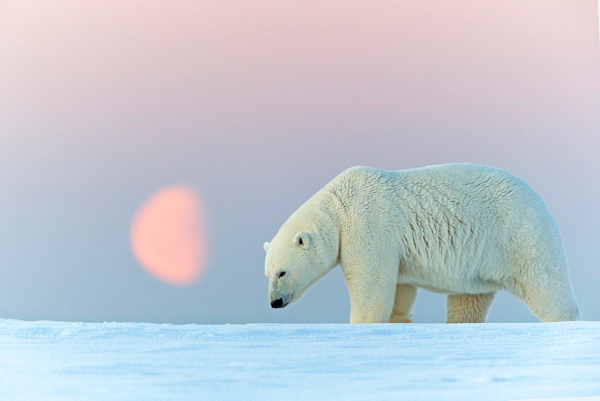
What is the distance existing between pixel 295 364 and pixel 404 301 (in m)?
4.10

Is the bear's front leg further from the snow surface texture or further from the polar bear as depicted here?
the snow surface texture

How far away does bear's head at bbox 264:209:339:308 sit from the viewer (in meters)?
6.37

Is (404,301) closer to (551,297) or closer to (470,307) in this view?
(470,307)

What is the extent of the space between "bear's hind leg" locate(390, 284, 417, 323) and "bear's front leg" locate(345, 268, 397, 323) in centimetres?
88

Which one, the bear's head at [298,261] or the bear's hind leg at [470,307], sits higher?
the bear's head at [298,261]

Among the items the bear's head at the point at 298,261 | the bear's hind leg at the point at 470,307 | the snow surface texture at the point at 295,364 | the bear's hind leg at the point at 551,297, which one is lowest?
the bear's hind leg at the point at 470,307

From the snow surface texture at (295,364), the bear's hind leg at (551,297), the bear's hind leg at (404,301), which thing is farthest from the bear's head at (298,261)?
the snow surface texture at (295,364)

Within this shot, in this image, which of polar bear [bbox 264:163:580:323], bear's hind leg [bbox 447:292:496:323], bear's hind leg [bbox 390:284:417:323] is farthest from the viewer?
bear's hind leg [bbox 447:292:496:323]

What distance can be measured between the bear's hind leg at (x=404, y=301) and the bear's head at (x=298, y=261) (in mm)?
934

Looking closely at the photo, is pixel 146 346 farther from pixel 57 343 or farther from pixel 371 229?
pixel 371 229

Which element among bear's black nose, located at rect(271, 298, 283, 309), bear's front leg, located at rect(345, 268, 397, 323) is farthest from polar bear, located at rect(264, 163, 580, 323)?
bear's front leg, located at rect(345, 268, 397, 323)

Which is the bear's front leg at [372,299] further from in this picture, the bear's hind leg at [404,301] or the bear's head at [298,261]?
the bear's hind leg at [404,301]

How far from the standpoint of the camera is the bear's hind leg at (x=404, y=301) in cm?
697

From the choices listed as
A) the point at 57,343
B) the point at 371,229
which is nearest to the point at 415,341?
the point at 57,343
